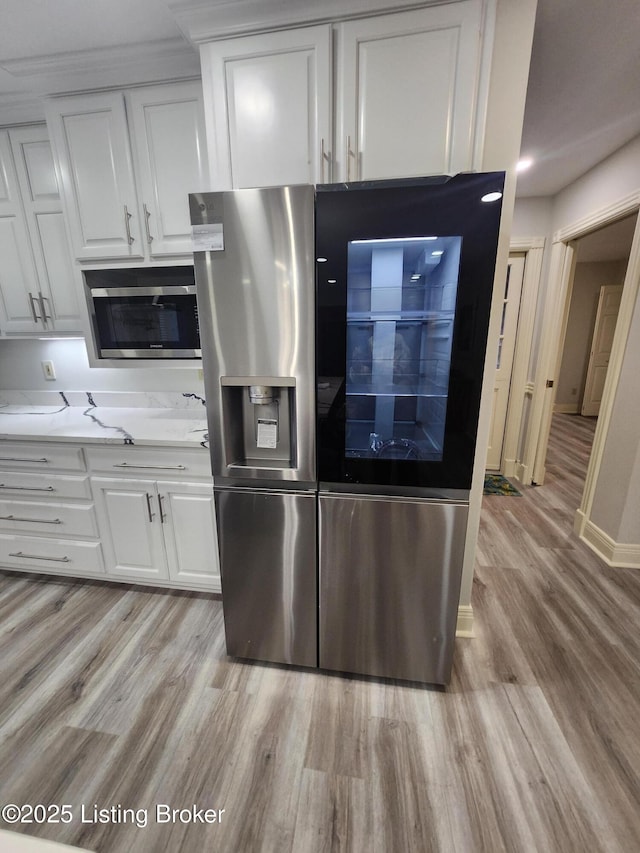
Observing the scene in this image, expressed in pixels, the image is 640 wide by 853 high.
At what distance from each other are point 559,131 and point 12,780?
3.94 m

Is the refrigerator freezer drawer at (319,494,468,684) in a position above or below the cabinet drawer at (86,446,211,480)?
below

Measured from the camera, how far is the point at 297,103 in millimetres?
1278

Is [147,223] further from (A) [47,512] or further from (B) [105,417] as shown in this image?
(A) [47,512]

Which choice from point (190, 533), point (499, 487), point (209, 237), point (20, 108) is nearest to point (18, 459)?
point (190, 533)

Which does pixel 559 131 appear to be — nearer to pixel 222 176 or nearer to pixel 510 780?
pixel 222 176

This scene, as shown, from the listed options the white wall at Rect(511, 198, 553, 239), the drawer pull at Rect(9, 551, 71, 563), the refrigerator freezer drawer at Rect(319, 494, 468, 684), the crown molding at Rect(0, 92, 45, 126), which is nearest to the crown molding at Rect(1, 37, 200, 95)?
the crown molding at Rect(0, 92, 45, 126)

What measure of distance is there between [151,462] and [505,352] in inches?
127

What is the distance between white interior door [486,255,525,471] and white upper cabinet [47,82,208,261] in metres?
2.74

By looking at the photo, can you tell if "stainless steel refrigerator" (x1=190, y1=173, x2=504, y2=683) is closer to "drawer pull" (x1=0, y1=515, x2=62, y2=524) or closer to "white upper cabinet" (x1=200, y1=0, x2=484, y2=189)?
"white upper cabinet" (x1=200, y1=0, x2=484, y2=189)

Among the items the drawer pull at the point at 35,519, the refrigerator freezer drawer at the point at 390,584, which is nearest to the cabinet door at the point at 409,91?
the refrigerator freezer drawer at the point at 390,584

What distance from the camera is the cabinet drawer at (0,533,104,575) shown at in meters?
1.99

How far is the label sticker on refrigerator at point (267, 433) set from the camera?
1.38 meters

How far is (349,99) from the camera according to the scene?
1242mm

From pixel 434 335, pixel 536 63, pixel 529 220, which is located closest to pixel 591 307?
pixel 529 220
